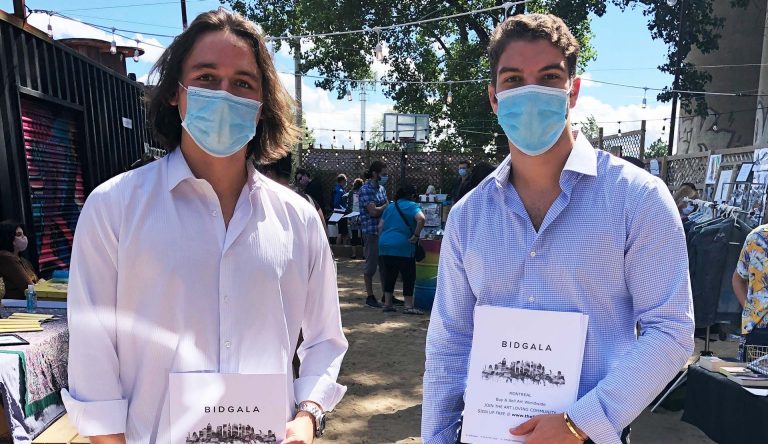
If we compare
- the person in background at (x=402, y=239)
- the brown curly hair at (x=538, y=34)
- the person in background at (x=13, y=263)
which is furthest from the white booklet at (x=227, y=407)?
the person in background at (x=402, y=239)

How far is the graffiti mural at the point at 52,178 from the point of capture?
230 inches

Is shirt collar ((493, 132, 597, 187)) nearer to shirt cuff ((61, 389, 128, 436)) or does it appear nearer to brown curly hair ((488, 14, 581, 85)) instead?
brown curly hair ((488, 14, 581, 85))

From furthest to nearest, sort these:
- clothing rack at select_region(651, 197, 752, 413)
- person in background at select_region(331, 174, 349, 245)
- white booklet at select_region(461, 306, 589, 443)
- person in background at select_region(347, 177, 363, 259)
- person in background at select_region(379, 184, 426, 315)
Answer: person in background at select_region(331, 174, 349, 245)
person in background at select_region(347, 177, 363, 259)
person in background at select_region(379, 184, 426, 315)
clothing rack at select_region(651, 197, 752, 413)
white booklet at select_region(461, 306, 589, 443)

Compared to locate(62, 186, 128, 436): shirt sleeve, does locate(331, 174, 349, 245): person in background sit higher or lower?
lower

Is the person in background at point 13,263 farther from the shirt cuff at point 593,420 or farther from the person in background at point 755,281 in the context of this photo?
the person in background at point 755,281

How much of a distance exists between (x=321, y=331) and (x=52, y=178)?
5998 mm

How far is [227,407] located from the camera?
134 cm

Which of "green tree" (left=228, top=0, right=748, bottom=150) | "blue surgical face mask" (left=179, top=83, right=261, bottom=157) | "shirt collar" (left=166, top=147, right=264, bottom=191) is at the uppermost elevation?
"green tree" (left=228, top=0, right=748, bottom=150)

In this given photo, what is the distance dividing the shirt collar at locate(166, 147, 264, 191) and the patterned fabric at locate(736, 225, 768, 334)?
133 inches

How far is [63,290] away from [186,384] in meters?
3.77

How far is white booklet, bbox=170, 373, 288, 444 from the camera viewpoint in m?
1.32

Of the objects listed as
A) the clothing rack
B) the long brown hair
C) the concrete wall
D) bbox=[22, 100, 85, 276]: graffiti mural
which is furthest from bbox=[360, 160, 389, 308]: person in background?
the concrete wall

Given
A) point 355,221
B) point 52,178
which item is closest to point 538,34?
point 52,178

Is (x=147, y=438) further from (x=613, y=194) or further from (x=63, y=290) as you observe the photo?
(x=63, y=290)
